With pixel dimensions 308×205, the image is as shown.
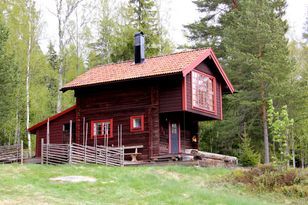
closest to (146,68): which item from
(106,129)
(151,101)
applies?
Result: (151,101)

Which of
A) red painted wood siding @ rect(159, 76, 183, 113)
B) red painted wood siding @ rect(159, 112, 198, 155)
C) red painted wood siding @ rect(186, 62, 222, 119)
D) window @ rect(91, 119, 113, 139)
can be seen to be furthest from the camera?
window @ rect(91, 119, 113, 139)

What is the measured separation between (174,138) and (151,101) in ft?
9.85

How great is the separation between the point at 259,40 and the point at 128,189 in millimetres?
17339

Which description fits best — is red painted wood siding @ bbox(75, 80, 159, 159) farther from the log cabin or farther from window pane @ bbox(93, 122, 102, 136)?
window pane @ bbox(93, 122, 102, 136)

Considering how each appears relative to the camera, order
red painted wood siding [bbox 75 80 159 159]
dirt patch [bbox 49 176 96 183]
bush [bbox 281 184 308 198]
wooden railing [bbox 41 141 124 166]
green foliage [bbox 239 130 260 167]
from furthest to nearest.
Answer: green foliage [bbox 239 130 260 167], red painted wood siding [bbox 75 80 159 159], wooden railing [bbox 41 141 124 166], dirt patch [bbox 49 176 96 183], bush [bbox 281 184 308 198]

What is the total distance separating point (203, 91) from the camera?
A: 2658 centimetres

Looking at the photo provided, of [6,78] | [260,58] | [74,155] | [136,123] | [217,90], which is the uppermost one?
[260,58]

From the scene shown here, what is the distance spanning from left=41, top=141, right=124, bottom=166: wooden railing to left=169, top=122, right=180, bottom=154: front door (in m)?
4.31

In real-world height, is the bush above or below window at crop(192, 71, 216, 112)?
below

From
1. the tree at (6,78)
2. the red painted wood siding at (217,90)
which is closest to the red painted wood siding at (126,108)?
the red painted wood siding at (217,90)

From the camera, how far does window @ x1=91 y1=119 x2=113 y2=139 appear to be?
27.3 metres

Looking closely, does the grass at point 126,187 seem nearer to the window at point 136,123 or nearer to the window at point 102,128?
the window at point 136,123

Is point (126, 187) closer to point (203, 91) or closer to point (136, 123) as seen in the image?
point (136, 123)

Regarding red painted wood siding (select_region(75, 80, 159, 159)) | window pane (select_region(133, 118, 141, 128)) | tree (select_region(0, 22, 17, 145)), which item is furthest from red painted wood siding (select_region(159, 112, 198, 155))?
tree (select_region(0, 22, 17, 145))
